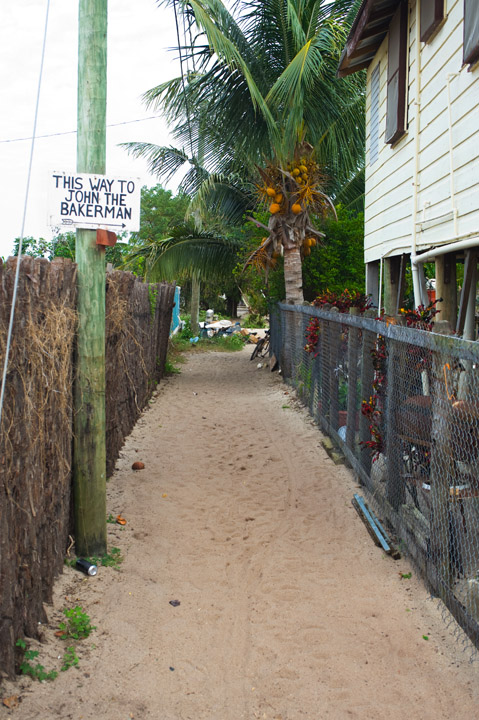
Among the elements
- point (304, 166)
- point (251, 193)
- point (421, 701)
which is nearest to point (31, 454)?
point (421, 701)

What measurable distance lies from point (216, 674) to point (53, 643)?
0.89m

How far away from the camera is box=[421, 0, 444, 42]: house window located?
6.63 m

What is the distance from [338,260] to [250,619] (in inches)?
506

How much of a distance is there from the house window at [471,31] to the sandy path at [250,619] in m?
4.11

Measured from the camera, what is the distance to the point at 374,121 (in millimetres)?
10469

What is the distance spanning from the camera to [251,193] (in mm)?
17438

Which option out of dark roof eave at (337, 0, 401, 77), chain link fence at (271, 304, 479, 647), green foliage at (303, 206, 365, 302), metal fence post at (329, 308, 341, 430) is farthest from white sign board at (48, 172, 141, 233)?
green foliage at (303, 206, 365, 302)

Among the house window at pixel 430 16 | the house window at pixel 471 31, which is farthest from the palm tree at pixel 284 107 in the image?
the house window at pixel 471 31

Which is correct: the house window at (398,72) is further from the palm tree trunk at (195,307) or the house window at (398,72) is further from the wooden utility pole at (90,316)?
the palm tree trunk at (195,307)

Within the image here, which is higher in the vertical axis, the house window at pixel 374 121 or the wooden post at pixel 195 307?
the house window at pixel 374 121

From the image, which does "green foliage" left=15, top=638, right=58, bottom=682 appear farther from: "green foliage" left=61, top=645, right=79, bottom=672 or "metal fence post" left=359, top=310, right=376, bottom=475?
"metal fence post" left=359, top=310, right=376, bottom=475

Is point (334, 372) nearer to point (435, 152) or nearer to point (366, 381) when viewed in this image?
point (366, 381)

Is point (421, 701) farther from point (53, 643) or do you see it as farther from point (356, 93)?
point (356, 93)

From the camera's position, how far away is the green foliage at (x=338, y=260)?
52.0 feet
